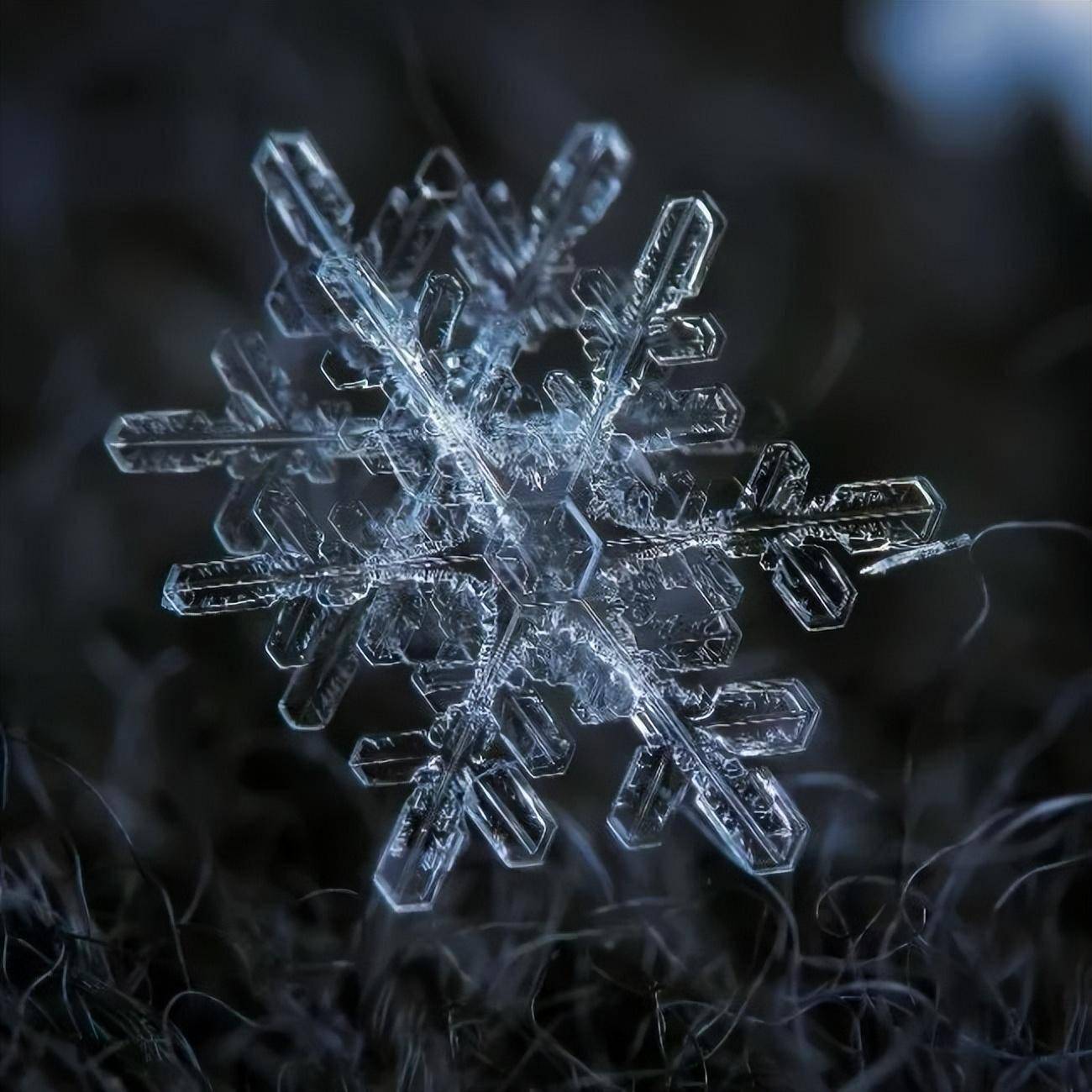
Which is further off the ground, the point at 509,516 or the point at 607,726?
the point at 509,516

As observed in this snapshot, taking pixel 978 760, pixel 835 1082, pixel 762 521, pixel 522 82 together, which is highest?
pixel 522 82

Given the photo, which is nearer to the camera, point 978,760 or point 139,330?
point 139,330

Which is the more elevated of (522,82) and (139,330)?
(522,82)

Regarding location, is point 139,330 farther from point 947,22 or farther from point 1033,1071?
point 1033,1071

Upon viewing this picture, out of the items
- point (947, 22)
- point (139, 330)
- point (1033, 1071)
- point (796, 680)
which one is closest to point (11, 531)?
point (139, 330)
